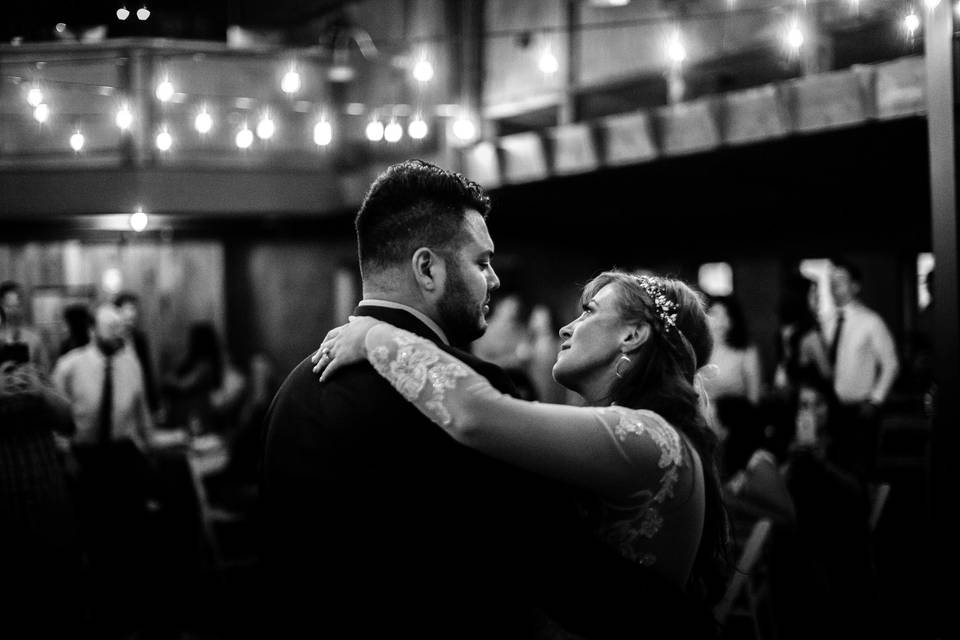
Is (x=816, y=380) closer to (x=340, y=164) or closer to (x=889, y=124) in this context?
(x=889, y=124)

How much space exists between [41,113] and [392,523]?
381 inches

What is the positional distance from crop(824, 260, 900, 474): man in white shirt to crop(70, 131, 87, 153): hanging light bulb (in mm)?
7727

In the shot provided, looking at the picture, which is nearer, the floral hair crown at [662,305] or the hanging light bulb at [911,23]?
the floral hair crown at [662,305]

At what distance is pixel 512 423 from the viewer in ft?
5.17

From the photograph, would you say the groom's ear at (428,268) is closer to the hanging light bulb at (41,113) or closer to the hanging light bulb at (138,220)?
the hanging light bulb at (138,220)

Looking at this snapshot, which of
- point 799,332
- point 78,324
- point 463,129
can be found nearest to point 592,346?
point 799,332

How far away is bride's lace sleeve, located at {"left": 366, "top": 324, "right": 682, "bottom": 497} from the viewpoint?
156 cm

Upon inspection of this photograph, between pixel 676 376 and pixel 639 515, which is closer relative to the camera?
pixel 639 515

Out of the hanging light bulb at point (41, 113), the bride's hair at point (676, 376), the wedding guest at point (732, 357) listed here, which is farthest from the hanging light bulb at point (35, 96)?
the bride's hair at point (676, 376)

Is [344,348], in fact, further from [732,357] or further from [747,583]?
[732,357]

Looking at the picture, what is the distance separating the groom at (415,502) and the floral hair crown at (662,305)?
0.53 m

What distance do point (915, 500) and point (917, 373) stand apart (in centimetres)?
260

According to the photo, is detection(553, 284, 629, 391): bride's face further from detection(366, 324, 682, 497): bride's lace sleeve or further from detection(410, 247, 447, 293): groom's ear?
detection(410, 247, 447, 293): groom's ear

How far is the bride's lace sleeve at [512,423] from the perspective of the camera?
1.56m
